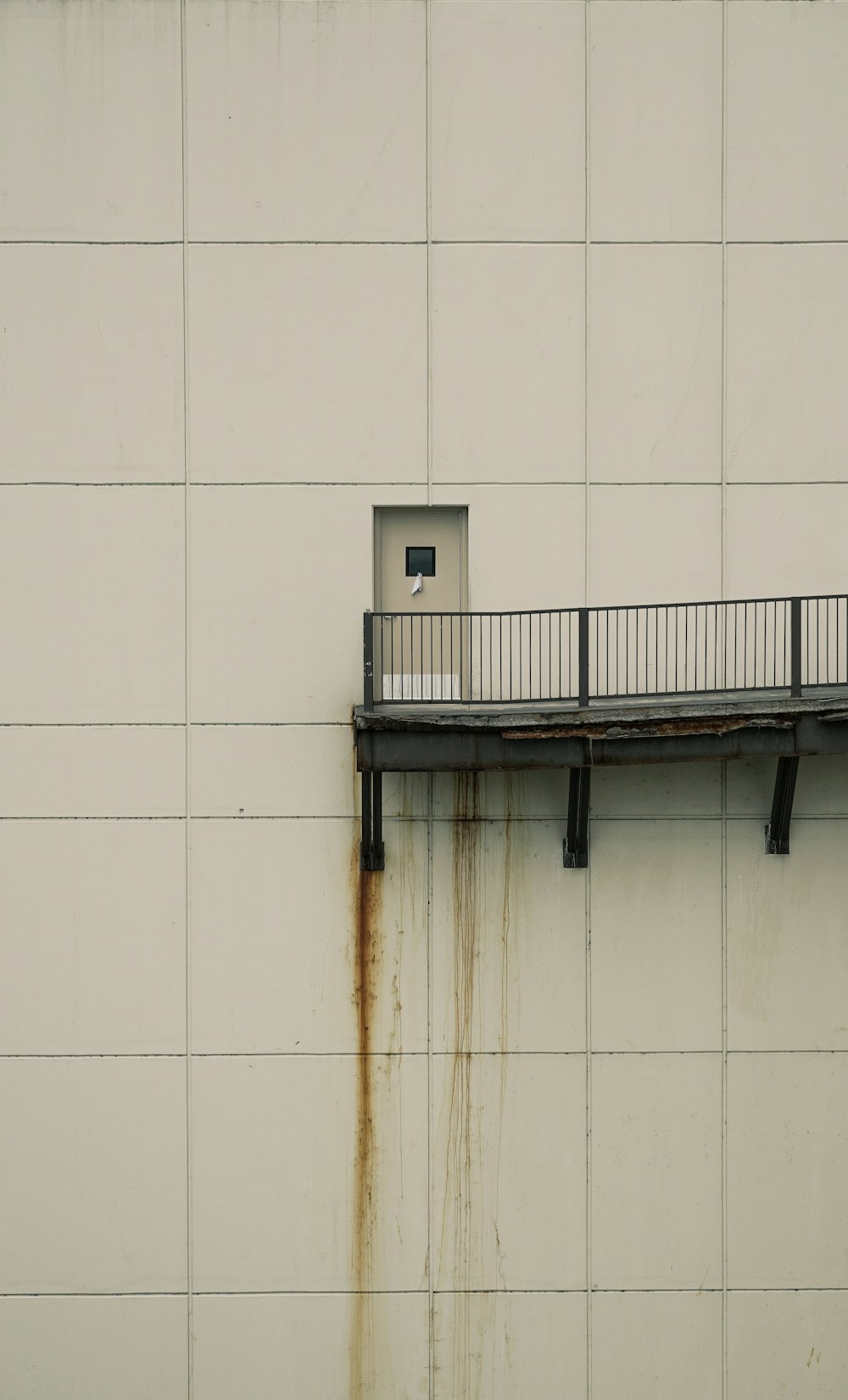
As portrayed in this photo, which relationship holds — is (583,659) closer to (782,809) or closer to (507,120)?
(782,809)

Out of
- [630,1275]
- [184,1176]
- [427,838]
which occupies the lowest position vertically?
[630,1275]

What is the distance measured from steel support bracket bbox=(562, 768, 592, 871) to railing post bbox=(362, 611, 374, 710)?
1.90 m

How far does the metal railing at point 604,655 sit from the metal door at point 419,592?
2 centimetres

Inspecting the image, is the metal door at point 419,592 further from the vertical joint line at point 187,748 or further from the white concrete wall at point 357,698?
the vertical joint line at point 187,748

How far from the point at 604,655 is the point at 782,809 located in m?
2.13

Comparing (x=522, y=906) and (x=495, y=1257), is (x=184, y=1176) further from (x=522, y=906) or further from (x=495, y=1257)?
(x=522, y=906)

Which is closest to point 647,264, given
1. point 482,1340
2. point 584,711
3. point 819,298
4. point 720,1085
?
point 819,298

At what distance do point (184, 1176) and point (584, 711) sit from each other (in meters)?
5.53

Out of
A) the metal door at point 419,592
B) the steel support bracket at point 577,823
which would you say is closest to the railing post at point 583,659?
the steel support bracket at point 577,823

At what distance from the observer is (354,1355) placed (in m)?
9.90

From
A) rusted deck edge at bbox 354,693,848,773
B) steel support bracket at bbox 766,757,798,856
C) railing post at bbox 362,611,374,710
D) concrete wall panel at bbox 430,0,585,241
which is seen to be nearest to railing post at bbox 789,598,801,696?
rusted deck edge at bbox 354,693,848,773

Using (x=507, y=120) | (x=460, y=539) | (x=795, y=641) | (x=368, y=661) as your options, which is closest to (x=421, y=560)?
(x=460, y=539)

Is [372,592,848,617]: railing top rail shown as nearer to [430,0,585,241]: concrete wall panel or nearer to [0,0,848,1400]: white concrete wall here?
[0,0,848,1400]: white concrete wall

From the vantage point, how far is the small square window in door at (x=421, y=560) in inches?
395
